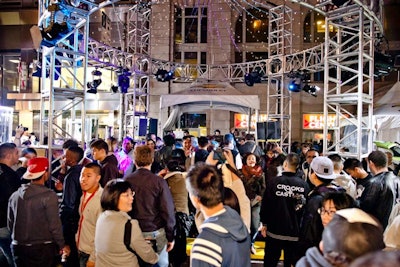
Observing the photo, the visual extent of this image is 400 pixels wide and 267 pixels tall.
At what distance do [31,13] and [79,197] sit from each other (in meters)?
24.6

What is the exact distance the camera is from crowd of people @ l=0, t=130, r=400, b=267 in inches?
85.7

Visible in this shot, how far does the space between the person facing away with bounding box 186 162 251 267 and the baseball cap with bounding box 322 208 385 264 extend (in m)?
0.76

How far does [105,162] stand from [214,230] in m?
3.42

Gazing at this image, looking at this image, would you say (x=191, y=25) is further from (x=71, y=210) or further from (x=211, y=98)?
(x=71, y=210)

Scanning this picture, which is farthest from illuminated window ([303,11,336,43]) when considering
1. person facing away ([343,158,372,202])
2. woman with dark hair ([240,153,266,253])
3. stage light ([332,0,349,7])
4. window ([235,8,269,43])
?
person facing away ([343,158,372,202])

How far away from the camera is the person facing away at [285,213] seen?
4289 mm

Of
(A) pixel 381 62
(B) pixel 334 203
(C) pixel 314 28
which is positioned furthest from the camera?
(C) pixel 314 28

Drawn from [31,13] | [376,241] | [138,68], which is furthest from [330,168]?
[31,13]

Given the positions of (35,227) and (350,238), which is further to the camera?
(35,227)

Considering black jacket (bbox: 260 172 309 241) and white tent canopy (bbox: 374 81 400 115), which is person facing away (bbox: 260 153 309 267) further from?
white tent canopy (bbox: 374 81 400 115)

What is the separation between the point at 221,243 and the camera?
2.16 m

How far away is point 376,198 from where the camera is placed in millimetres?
4355

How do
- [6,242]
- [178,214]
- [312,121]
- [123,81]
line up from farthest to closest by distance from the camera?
[312,121], [123,81], [178,214], [6,242]

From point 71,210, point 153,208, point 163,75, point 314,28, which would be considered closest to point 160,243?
point 153,208
